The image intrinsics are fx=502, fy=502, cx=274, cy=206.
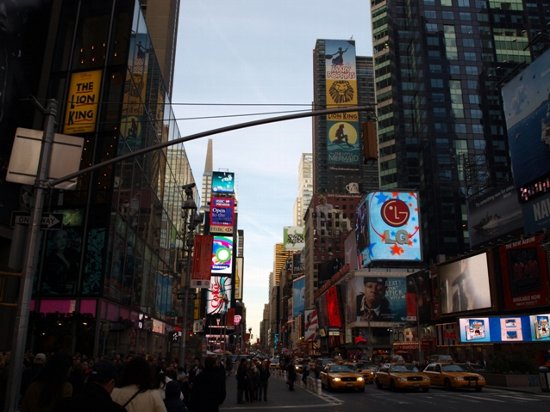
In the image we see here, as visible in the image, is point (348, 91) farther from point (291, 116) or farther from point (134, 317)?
point (291, 116)

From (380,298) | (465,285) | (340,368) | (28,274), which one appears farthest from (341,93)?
(28,274)

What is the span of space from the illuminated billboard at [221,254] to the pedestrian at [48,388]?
9623 centimetres

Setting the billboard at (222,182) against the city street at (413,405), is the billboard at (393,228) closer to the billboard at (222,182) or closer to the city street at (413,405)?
the billboard at (222,182)

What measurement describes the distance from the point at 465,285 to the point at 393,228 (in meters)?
39.2

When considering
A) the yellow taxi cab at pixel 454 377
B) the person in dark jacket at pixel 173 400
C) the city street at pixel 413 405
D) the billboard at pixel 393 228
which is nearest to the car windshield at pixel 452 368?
the yellow taxi cab at pixel 454 377

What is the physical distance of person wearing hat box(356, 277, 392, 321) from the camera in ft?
326

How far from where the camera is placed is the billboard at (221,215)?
10173 cm

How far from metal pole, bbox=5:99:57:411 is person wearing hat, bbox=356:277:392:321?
93.2 metres

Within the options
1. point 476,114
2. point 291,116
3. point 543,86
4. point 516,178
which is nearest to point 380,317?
point 516,178

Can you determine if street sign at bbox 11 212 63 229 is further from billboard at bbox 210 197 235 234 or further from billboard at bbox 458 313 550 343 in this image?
billboard at bbox 210 197 235 234

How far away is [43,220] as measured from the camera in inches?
450

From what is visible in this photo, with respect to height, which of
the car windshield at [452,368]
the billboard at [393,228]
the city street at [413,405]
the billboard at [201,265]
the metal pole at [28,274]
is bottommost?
the city street at [413,405]

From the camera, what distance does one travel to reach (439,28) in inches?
5428

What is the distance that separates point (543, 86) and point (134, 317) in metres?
49.2
